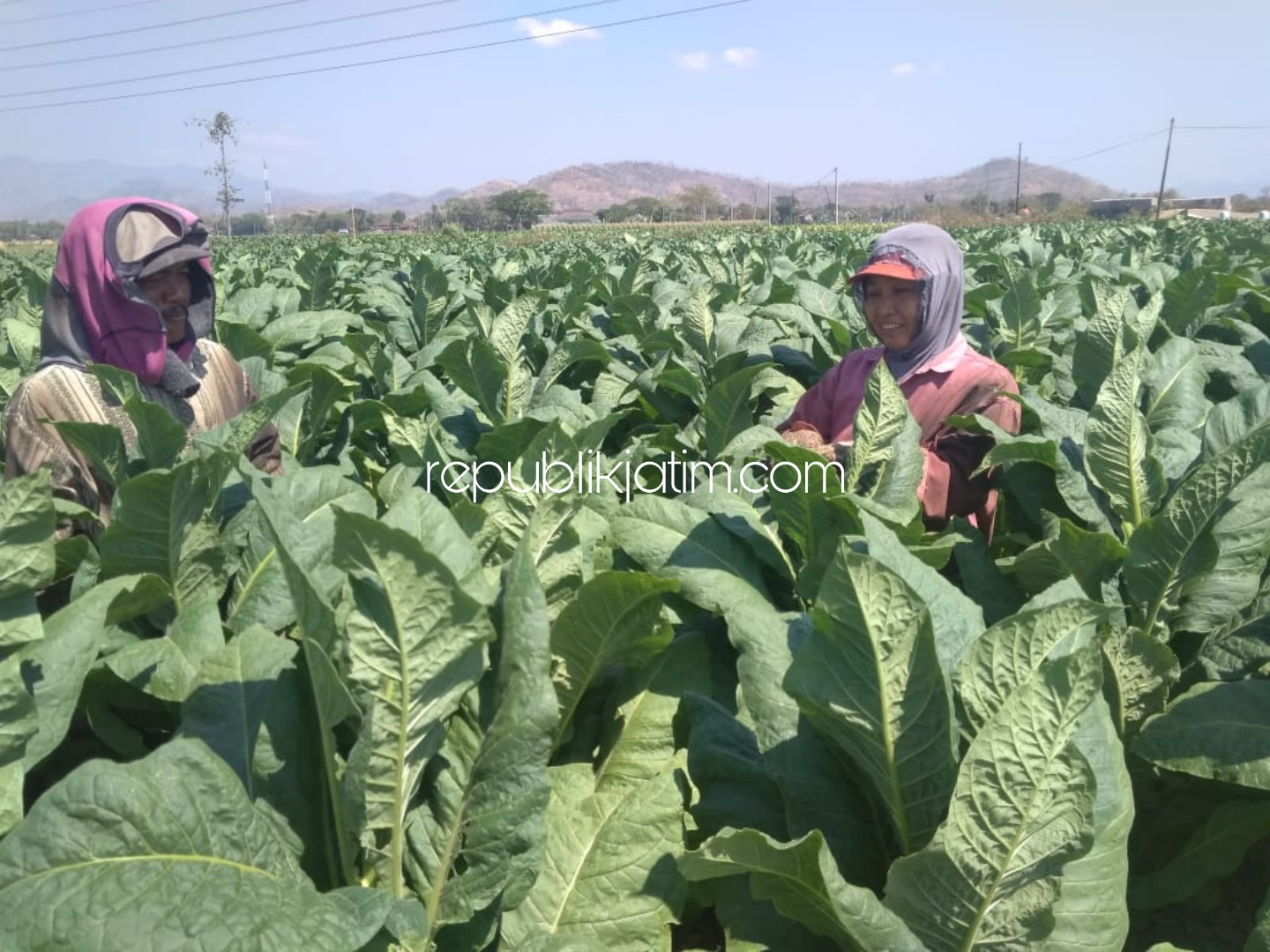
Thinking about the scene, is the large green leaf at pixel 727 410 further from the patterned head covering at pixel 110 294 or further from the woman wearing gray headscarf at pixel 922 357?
the patterned head covering at pixel 110 294

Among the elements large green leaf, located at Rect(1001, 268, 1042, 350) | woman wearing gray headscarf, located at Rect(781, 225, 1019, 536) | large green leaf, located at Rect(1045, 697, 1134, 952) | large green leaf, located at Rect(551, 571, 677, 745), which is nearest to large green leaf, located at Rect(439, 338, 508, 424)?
woman wearing gray headscarf, located at Rect(781, 225, 1019, 536)

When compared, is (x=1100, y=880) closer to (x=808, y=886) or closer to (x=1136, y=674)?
(x=808, y=886)

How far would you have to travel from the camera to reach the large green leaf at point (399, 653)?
3.88ft

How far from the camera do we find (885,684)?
→ 133cm

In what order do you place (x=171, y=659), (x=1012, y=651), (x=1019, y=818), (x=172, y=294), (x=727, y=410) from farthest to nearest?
(x=172, y=294), (x=727, y=410), (x=171, y=659), (x=1012, y=651), (x=1019, y=818)

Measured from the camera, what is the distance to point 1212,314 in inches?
172

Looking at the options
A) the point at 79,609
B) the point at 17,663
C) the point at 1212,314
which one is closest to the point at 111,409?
the point at 79,609

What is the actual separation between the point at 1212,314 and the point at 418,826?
4308mm

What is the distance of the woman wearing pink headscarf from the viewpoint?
9.03ft

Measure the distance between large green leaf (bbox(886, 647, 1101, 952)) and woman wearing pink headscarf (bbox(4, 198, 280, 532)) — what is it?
2.23 m

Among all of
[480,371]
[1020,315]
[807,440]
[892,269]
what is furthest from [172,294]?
[1020,315]

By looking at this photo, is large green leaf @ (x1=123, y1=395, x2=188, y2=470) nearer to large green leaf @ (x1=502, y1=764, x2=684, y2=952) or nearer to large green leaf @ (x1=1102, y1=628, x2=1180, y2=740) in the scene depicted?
large green leaf @ (x1=502, y1=764, x2=684, y2=952)

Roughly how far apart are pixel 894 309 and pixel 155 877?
299cm

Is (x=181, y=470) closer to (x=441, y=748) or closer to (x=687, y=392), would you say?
(x=441, y=748)
